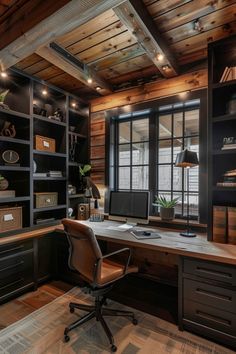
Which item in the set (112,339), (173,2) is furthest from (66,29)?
(112,339)

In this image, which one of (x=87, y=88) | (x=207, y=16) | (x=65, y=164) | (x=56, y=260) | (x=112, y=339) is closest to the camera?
(x=112, y=339)

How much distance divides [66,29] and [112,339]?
246cm

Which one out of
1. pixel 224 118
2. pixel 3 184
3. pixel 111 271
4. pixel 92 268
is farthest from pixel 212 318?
pixel 3 184

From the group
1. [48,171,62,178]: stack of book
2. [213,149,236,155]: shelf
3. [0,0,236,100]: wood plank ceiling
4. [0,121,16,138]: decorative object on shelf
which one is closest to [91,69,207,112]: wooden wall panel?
[0,0,236,100]: wood plank ceiling

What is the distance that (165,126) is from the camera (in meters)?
2.89

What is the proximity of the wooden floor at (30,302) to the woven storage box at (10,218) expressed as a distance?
78 centimetres

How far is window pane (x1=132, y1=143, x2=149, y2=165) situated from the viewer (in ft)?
9.91

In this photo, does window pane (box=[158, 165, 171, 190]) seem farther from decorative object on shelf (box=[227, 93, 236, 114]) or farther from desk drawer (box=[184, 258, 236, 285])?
desk drawer (box=[184, 258, 236, 285])

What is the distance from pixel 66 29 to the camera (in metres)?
1.66

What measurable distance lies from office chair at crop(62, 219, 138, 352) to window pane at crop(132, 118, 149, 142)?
172cm

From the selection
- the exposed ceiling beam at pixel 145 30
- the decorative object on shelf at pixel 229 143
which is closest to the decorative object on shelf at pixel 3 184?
the exposed ceiling beam at pixel 145 30

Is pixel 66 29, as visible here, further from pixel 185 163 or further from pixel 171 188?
pixel 171 188

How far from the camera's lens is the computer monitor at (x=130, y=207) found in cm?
246

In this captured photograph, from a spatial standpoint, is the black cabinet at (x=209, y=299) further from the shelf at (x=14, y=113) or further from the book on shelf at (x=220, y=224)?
the shelf at (x=14, y=113)
